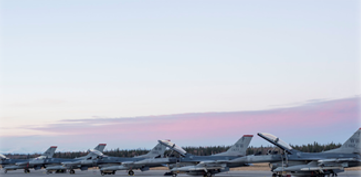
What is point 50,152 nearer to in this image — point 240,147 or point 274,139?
point 240,147

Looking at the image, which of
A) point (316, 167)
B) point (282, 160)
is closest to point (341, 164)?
point (316, 167)

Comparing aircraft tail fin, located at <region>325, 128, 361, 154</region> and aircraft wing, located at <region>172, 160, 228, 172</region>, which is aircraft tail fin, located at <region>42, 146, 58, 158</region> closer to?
aircraft wing, located at <region>172, 160, 228, 172</region>

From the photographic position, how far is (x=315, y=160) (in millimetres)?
38719

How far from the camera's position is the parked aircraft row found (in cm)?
3812

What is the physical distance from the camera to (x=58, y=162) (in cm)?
7162

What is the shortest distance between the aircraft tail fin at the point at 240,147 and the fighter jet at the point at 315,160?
4.85 m

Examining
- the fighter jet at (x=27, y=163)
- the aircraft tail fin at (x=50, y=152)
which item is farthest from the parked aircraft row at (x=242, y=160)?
the aircraft tail fin at (x=50, y=152)

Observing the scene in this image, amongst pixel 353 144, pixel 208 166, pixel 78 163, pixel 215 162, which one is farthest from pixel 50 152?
pixel 353 144

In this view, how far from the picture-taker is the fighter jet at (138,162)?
5462cm

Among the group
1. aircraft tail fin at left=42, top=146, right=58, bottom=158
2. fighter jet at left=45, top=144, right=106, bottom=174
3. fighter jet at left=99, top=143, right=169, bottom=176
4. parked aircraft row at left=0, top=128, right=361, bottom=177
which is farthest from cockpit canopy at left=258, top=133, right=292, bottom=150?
aircraft tail fin at left=42, top=146, right=58, bottom=158

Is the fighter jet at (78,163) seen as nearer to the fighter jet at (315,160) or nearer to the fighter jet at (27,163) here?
the fighter jet at (27,163)

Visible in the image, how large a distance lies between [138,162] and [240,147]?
15491mm

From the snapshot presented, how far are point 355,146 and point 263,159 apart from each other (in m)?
8.79

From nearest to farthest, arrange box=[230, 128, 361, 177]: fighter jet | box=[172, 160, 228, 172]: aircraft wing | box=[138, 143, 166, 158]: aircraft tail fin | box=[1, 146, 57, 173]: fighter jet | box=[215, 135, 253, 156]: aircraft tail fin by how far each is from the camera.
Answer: box=[230, 128, 361, 177]: fighter jet → box=[172, 160, 228, 172]: aircraft wing → box=[215, 135, 253, 156]: aircraft tail fin → box=[138, 143, 166, 158]: aircraft tail fin → box=[1, 146, 57, 173]: fighter jet
